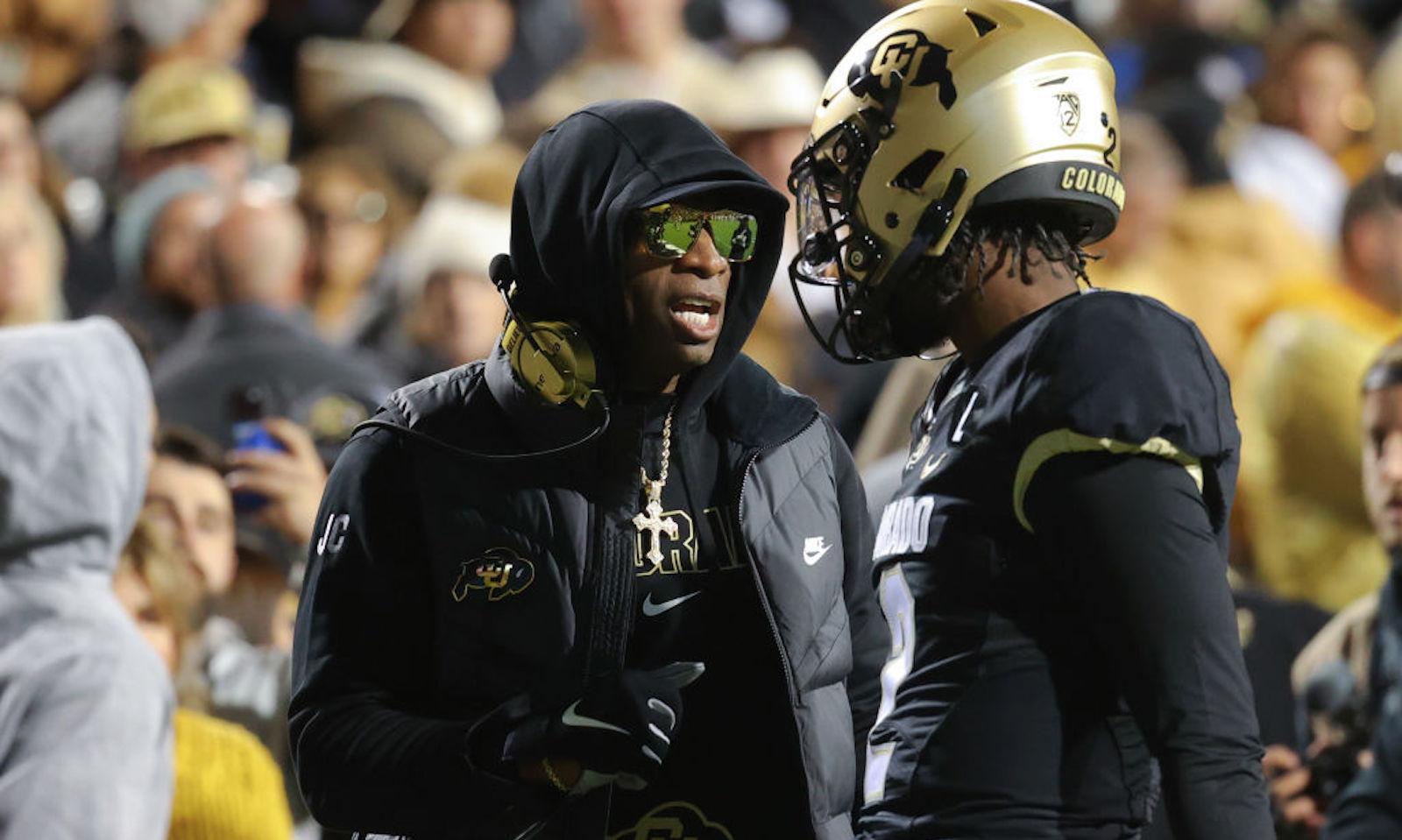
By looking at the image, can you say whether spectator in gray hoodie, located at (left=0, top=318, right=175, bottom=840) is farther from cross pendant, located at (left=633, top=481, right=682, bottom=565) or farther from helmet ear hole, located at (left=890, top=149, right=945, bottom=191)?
helmet ear hole, located at (left=890, top=149, right=945, bottom=191)

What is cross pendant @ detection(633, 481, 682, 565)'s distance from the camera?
2.84 m

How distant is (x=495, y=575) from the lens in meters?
2.76

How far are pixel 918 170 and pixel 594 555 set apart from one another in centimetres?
66

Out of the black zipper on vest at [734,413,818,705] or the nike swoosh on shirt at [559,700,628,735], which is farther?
the black zipper on vest at [734,413,818,705]

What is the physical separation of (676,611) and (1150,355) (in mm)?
745

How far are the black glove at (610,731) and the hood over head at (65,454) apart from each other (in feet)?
6.28

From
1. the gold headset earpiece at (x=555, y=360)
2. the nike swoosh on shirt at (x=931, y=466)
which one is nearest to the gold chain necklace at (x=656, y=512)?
the gold headset earpiece at (x=555, y=360)

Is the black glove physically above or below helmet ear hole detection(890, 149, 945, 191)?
below

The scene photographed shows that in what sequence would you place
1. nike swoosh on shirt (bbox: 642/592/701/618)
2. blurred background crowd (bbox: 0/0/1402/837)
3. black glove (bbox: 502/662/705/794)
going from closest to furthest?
1. black glove (bbox: 502/662/705/794)
2. nike swoosh on shirt (bbox: 642/592/701/618)
3. blurred background crowd (bbox: 0/0/1402/837)

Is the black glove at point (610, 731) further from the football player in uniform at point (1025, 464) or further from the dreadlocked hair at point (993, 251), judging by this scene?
the dreadlocked hair at point (993, 251)

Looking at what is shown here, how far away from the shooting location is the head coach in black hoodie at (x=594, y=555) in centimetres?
272

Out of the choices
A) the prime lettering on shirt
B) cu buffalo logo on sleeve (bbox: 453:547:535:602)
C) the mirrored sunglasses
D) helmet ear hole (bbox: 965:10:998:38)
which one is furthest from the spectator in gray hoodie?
helmet ear hole (bbox: 965:10:998:38)

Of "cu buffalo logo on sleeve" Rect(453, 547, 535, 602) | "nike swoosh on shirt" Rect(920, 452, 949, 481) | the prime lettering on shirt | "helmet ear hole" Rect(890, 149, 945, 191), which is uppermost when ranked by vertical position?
"helmet ear hole" Rect(890, 149, 945, 191)

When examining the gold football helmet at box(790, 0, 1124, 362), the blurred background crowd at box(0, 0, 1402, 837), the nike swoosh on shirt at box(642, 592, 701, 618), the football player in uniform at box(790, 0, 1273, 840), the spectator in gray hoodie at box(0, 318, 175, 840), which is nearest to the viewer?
the football player in uniform at box(790, 0, 1273, 840)
